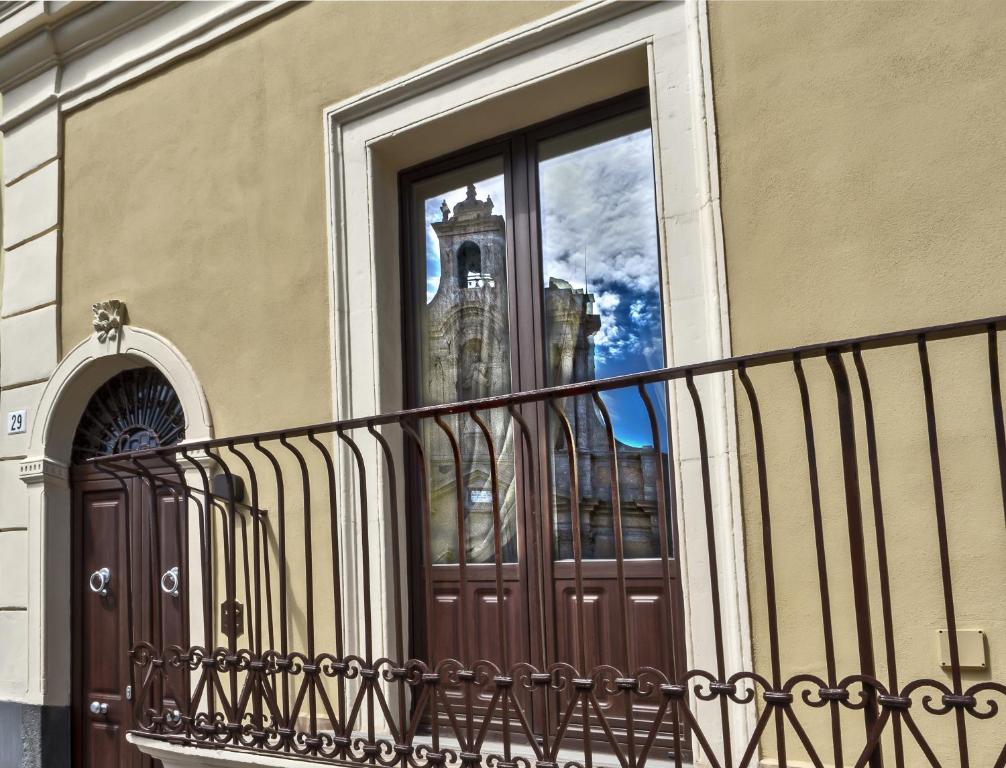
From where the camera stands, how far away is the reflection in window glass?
4.02 metres

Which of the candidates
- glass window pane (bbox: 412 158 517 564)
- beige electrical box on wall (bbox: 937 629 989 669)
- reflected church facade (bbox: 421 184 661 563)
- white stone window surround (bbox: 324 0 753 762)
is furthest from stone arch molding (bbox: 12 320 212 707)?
beige electrical box on wall (bbox: 937 629 989 669)

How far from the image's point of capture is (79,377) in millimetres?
5641

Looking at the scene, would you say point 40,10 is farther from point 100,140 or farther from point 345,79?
point 345,79

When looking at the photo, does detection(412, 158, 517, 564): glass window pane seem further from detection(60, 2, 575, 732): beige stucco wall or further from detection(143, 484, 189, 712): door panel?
detection(143, 484, 189, 712): door panel

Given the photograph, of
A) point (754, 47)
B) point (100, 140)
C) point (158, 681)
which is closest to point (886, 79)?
point (754, 47)

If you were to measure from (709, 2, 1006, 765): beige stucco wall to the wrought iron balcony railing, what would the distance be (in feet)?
0.04

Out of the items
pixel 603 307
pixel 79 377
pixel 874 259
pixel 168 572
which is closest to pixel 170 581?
pixel 168 572

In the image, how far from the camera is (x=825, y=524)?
3.22 metres

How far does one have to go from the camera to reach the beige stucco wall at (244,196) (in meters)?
4.61

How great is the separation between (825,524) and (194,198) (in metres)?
3.73

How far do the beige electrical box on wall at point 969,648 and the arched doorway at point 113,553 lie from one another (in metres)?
3.74

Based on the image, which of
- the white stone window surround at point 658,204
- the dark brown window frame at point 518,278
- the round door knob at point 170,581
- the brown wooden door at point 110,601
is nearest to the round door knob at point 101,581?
the brown wooden door at point 110,601

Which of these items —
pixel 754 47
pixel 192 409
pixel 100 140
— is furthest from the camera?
pixel 100 140

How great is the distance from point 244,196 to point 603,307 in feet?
6.74
